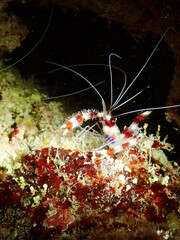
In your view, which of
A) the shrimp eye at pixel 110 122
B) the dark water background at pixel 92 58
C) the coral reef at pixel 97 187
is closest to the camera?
the coral reef at pixel 97 187

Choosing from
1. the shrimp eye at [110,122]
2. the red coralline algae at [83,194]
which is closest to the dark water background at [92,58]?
the shrimp eye at [110,122]

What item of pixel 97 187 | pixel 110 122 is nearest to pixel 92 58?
pixel 110 122

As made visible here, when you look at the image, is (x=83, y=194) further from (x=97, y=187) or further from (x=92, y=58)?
A: (x=92, y=58)

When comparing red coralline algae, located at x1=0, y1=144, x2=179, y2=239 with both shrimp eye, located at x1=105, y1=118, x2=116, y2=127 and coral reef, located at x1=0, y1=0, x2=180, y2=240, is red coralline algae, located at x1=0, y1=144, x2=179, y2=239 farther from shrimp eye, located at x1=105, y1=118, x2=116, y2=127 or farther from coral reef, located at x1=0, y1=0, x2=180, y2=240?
shrimp eye, located at x1=105, y1=118, x2=116, y2=127

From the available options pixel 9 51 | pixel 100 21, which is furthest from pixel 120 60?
pixel 9 51

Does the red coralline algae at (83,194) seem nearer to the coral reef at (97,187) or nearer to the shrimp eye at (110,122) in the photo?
the coral reef at (97,187)

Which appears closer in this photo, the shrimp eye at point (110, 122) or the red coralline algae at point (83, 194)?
the red coralline algae at point (83, 194)

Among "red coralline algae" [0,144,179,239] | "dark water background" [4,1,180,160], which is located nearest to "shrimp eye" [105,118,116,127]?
"red coralline algae" [0,144,179,239]
